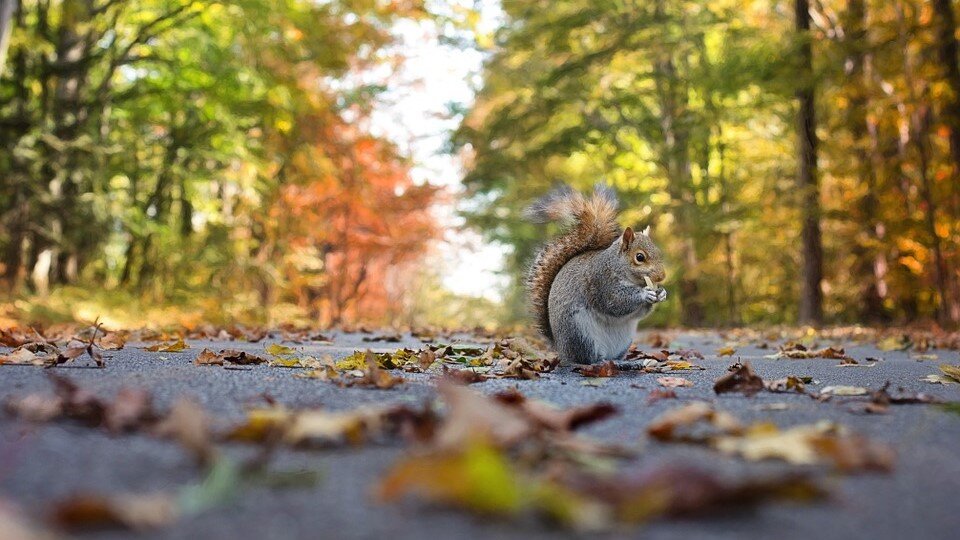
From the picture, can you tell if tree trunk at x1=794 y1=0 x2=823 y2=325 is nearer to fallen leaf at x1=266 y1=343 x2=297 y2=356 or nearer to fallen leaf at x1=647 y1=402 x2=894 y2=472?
fallen leaf at x1=266 y1=343 x2=297 y2=356

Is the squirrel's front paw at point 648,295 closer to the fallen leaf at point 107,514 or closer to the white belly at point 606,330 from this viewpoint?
the white belly at point 606,330

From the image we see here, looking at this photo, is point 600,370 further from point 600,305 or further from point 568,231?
point 568,231

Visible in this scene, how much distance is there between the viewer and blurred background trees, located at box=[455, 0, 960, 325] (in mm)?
10016

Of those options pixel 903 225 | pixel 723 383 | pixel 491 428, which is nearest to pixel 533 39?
pixel 903 225

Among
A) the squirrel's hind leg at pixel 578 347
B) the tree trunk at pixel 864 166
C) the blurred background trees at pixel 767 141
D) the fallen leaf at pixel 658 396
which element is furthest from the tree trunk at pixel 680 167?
the fallen leaf at pixel 658 396

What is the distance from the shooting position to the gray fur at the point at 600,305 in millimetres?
4051

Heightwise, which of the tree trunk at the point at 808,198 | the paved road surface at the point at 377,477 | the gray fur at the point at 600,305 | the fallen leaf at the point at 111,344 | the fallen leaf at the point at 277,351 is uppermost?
the tree trunk at the point at 808,198

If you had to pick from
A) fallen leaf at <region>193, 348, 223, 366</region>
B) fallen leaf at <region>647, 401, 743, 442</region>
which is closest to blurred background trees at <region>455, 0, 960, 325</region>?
fallen leaf at <region>193, 348, 223, 366</region>

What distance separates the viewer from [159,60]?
11867 millimetres

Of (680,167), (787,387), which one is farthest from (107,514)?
(680,167)

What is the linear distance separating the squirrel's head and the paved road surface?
138cm

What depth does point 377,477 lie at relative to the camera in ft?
4.98

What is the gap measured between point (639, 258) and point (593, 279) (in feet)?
0.86

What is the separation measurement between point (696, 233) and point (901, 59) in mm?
3822
